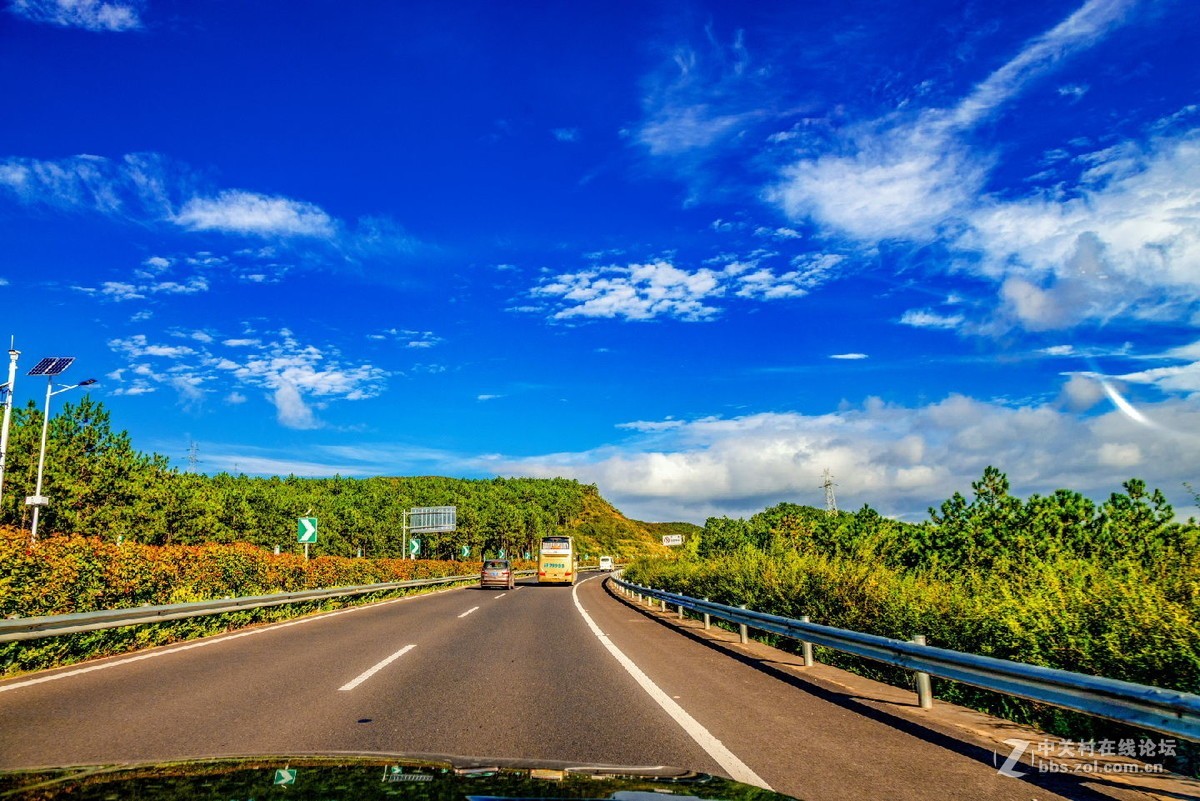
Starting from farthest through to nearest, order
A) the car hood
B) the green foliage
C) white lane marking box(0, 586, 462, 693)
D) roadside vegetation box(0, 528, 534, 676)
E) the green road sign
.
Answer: the green foliage, the green road sign, roadside vegetation box(0, 528, 534, 676), white lane marking box(0, 586, 462, 693), the car hood

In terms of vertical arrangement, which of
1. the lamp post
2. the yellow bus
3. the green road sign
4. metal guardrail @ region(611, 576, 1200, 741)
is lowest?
the yellow bus

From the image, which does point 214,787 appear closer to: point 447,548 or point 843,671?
point 843,671

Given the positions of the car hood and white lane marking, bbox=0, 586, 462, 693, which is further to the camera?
white lane marking, bbox=0, 586, 462, 693

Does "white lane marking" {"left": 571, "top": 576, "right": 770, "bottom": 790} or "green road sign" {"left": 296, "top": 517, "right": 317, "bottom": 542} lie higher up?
"green road sign" {"left": 296, "top": 517, "right": 317, "bottom": 542}

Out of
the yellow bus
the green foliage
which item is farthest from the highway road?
the yellow bus

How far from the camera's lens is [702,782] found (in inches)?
139

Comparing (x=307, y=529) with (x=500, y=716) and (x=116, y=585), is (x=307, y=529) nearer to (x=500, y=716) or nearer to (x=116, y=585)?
(x=116, y=585)

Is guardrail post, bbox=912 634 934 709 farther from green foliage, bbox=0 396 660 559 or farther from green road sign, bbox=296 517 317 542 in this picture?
green foliage, bbox=0 396 660 559

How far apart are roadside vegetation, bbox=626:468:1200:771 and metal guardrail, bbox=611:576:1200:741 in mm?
1079

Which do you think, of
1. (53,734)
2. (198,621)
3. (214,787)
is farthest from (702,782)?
(198,621)

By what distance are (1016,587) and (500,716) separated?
8.25 meters

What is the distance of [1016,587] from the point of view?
10.6 meters

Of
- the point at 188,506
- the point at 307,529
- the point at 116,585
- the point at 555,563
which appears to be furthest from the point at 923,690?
the point at 188,506

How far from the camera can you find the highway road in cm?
506
